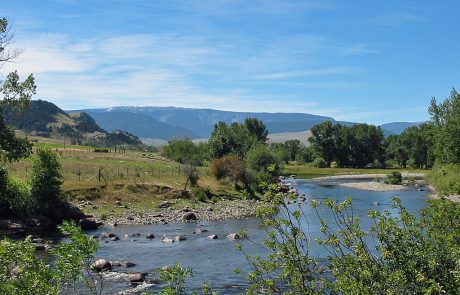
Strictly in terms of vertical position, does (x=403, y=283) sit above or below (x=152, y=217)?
above

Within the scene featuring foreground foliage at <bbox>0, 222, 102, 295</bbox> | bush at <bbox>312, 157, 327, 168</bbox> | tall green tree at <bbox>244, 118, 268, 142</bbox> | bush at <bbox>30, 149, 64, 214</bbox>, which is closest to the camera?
foreground foliage at <bbox>0, 222, 102, 295</bbox>

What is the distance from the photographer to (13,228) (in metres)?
42.6

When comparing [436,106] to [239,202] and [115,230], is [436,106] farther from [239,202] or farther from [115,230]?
[115,230]

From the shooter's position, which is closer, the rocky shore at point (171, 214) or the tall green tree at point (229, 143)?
the rocky shore at point (171, 214)

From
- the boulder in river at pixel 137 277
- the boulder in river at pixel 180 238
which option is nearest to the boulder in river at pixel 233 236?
the boulder in river at pixel 180 238

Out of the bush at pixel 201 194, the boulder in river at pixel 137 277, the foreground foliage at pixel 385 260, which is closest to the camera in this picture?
the foreground foliage at pixel 385 260

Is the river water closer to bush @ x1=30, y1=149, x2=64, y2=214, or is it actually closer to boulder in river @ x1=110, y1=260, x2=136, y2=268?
boulder in river @ x1=110, y1=260, x2=136, y2=268

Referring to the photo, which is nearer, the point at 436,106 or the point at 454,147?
the point at 454,147

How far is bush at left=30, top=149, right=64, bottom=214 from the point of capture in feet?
152

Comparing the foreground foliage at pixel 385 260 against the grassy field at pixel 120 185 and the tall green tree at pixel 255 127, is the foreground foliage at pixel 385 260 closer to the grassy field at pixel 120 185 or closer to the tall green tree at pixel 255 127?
the grassy field at pixel 120 185

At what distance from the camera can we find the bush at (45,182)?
46.2 meters

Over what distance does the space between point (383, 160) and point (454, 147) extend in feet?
368

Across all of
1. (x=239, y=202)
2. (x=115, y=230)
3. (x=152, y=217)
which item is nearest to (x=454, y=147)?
(x=239, y=202)

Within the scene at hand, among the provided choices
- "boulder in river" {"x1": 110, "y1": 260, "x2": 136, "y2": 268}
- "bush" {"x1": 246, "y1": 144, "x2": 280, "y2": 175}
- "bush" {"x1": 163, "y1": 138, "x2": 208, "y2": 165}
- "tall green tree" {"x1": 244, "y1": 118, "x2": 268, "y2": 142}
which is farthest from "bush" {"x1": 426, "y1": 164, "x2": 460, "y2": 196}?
"bush" {"x1": 163, "y1": 138, "x2": 208, "y2": 165}
